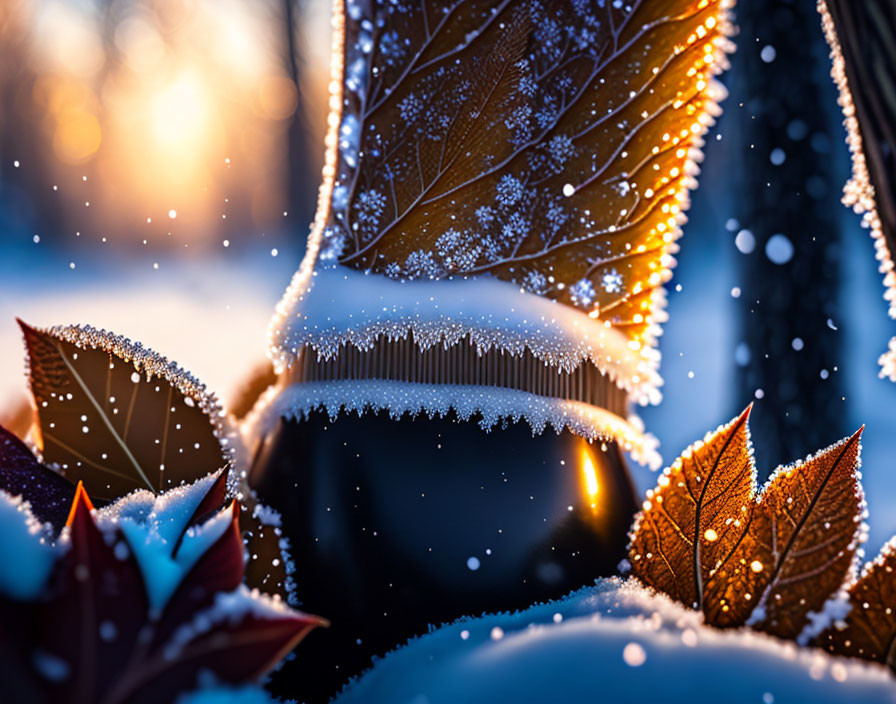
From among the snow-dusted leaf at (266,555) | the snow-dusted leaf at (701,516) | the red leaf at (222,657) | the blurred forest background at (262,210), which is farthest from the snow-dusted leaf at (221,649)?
the blurred forest background at (262,210)

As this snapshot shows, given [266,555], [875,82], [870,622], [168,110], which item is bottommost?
[870,622]

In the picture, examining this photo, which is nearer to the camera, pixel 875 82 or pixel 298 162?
pixel 875 82

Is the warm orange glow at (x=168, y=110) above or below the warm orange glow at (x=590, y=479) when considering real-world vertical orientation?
above

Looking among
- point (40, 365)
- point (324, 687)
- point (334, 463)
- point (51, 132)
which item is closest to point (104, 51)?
point (51, 132)

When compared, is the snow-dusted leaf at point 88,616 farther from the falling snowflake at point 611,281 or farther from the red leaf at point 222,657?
the falling snowflake at point 611,281

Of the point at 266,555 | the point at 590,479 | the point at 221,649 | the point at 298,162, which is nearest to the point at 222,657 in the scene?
the point at 221,649

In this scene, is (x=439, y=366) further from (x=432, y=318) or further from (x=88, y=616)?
(x=88, y=616)

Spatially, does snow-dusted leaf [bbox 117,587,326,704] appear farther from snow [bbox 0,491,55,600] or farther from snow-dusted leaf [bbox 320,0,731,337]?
snow-dusted leaf [bbox 320,0,731,337]
